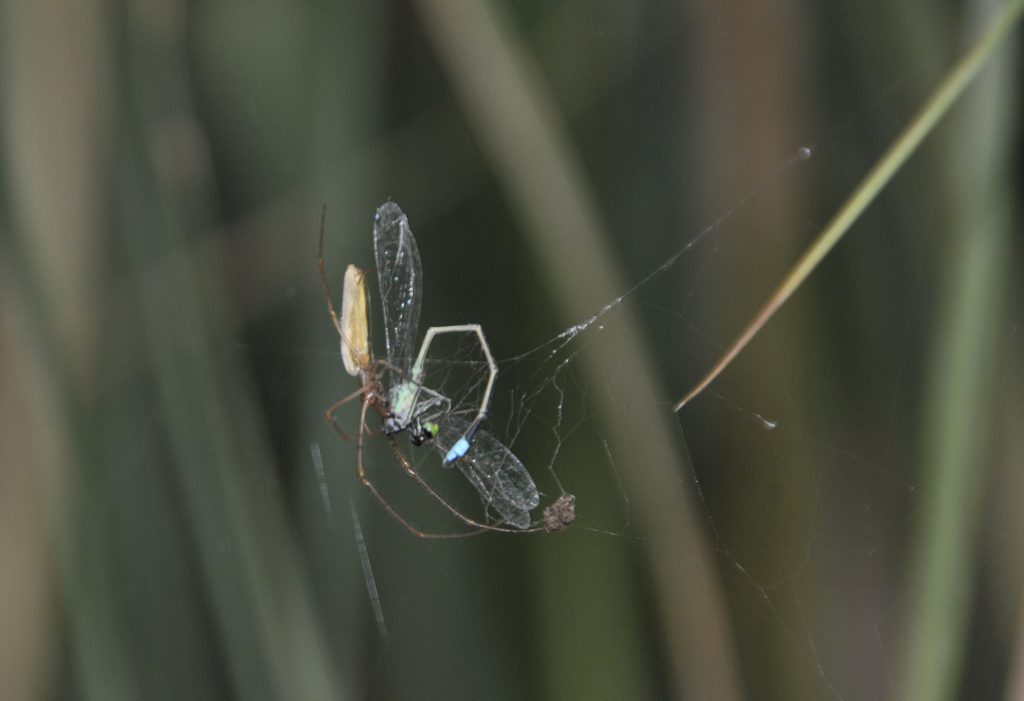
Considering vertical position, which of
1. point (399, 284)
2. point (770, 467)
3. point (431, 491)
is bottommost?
point (770, 467)

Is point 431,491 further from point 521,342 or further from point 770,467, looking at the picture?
point 770,467

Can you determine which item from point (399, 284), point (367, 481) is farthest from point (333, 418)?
point (399, 284)

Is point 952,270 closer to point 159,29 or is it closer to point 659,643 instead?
point 659,643

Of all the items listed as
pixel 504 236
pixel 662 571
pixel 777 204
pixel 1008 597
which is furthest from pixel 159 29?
pixel 1008 597

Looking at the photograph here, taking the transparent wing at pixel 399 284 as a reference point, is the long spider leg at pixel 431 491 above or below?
below

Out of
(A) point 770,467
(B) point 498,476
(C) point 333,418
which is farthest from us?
(C) point 333,418

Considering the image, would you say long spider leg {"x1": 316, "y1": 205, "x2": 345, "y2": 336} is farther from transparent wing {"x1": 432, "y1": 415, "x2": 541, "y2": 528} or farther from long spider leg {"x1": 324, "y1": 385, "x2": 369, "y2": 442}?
transparent wing {"x1": 432, "y1": 415, "x2": 541, "y2": 528}

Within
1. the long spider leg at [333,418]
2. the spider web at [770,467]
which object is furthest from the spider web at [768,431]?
the long spider leg at [333,418]

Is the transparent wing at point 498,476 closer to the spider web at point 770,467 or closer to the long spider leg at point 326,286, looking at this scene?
the spider web at point 770,467
